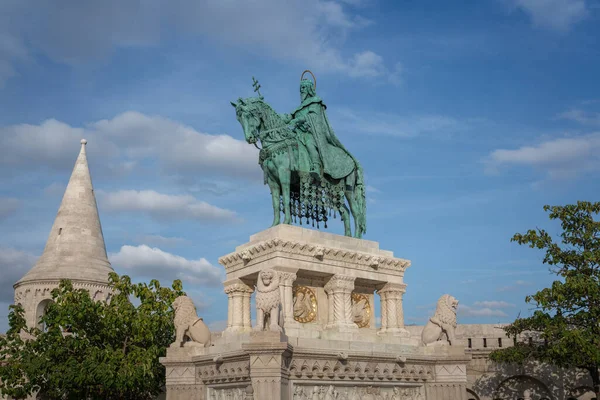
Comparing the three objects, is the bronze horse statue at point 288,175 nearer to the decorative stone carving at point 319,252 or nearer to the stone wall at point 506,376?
the decorative stone carving at point 319,252

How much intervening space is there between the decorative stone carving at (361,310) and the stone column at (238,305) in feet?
9.38

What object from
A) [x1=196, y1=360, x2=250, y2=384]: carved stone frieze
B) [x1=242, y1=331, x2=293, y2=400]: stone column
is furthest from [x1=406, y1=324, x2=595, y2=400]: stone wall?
[x1=242, y1=331, x2=293, y2=400]: stone column

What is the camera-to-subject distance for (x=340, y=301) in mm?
16953

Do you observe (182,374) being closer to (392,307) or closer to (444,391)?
(392,307)

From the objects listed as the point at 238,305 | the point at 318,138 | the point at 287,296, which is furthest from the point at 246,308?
the point at 318,138

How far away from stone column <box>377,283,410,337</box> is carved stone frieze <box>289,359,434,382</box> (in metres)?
1.75

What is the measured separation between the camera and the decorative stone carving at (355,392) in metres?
14.3

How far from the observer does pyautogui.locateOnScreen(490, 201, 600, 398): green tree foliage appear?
885 inches

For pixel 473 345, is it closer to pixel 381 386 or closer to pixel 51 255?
pixel 381 386

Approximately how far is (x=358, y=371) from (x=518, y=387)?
18738mm

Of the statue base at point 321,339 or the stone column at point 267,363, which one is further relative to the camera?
the statue base at point 321,339

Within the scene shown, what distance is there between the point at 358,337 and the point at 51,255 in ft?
95.3

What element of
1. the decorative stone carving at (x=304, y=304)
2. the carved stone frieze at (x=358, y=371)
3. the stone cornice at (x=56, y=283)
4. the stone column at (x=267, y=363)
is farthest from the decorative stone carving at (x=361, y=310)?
the stone cornice at (x=56, y=283)

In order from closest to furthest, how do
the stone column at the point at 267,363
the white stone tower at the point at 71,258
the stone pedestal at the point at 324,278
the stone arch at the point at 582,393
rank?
the stone column at the point at 267,363 → the stone pedestal at the point at 324,278 → the stone arch at the point at 582,393 → the white stone tower at the point at 71,258
